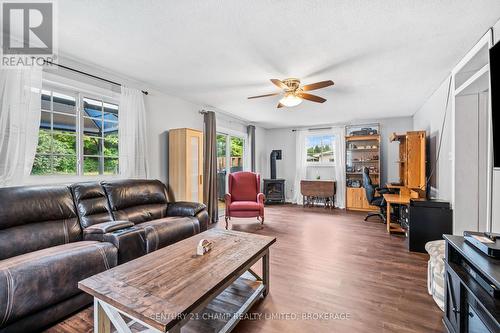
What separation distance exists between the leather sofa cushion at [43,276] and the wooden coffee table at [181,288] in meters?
0.43

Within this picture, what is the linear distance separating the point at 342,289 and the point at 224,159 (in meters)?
4.11

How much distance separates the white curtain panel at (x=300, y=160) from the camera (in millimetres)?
6809

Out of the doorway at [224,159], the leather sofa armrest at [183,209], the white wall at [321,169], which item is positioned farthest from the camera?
the white wall at [321,169]

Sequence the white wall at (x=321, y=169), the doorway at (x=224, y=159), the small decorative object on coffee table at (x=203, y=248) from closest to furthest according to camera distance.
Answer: the small decorative object on coffee table at (x=203, y=248), the doorway at (x=224, y=159), the white wall at (x=321, y=169)

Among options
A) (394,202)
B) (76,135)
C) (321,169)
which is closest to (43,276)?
(76,135)

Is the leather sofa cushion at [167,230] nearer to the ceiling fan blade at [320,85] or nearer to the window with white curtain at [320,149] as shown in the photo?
the ceiling fan blade at [320,85]

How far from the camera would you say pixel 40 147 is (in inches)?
98.0

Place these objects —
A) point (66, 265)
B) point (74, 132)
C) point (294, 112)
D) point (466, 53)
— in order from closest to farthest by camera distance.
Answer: point (66, 265)
point (466, 53)
point (74, 132)
point (294, 112)

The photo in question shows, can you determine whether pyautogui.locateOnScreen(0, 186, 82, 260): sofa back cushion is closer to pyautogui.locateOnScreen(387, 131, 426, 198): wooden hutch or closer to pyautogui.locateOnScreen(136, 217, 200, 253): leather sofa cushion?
pyautogui.locateOnScreen(136, 217, 200, 253): leather sofa cushion

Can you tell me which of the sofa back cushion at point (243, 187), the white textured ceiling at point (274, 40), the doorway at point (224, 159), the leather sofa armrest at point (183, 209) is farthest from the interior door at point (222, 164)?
the leather sofa armrest at point (183, 209)

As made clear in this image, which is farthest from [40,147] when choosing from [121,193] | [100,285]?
[100,285]

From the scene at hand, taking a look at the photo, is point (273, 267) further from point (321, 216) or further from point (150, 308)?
point (321, 216)

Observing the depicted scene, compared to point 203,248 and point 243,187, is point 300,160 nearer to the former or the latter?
point 243,187

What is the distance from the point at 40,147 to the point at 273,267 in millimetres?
2914
